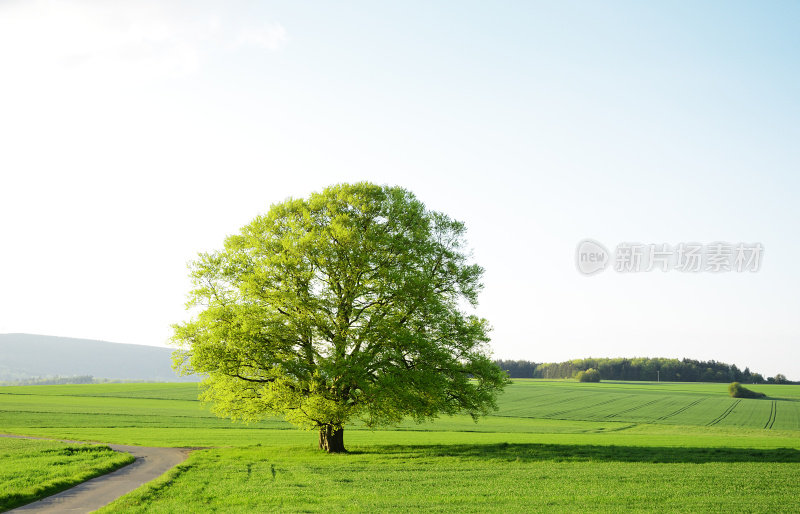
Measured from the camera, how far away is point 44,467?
2411 centimetres

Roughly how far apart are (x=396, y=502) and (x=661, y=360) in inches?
7992

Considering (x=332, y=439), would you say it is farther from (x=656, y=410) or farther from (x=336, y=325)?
(x=656, y=410)

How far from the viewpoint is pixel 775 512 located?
1728 centimetres

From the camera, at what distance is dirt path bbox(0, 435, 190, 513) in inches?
705

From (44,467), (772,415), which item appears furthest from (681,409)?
(44,467)

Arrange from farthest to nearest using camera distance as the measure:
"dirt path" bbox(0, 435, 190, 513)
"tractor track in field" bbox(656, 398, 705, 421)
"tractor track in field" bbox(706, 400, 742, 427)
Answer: "tractor track in field" bbox(656, 398, 705, 421) < "tractor track in field" bbox(706, 400, 742, 427) < "dirt path" bbox(0, 435, 190, 513)

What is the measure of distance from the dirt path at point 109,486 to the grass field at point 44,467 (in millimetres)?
→ 377

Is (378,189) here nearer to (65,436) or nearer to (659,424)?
(65,436)

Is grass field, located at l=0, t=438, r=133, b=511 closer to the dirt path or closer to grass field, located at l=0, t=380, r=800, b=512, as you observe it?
the dirt path

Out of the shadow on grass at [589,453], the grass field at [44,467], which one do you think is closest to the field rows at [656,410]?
the shadow on grass at [589,453]

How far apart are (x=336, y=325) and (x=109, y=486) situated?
12.6 m

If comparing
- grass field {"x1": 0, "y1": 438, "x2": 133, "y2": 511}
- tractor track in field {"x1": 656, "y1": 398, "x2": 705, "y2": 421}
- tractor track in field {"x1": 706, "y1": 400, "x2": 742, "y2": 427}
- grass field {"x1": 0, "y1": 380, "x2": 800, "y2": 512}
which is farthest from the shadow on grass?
tractor track in field {"x1": 656, "y1": 398, "x2": 705, "y2": 421}

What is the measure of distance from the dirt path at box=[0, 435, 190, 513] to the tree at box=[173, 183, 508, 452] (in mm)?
4002

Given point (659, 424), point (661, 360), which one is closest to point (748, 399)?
point (659, 424)
